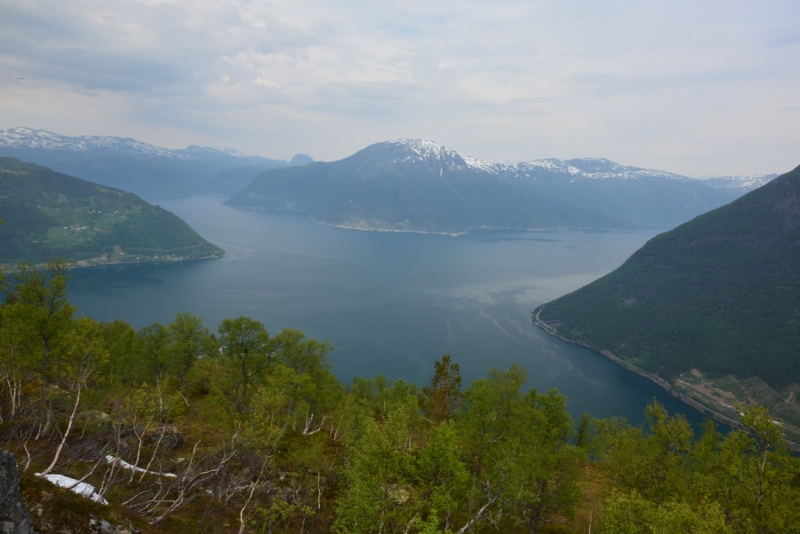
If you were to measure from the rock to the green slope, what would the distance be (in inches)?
6882

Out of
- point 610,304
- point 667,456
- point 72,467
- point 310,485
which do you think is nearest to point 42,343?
point 72,467

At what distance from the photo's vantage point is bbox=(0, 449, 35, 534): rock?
12047 mm

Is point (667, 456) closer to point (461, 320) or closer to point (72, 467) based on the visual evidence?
point (72, 467)

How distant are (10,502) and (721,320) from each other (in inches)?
8196

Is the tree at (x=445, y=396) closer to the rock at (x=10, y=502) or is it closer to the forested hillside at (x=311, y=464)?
the forested hillside at (x=311, y=464)

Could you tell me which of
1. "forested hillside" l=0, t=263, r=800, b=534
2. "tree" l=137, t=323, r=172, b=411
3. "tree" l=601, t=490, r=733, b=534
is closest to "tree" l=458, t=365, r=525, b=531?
"forested hillside" l=0, t=263, r=800, b=534

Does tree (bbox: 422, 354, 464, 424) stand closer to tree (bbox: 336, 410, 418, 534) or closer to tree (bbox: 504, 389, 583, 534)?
tree (bbox: 504, 389, 583, 534)

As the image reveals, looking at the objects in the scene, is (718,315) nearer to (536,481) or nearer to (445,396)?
(445,396)

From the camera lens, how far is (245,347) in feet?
143

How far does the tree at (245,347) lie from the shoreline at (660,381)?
4646 inches

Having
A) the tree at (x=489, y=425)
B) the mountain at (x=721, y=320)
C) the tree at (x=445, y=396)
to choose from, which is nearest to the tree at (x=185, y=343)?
the tree at (x=445, y=396)

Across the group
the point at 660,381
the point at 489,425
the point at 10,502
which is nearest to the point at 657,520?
the point at 489,425

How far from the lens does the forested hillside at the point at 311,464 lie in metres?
18.1

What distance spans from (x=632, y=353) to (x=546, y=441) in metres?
152
